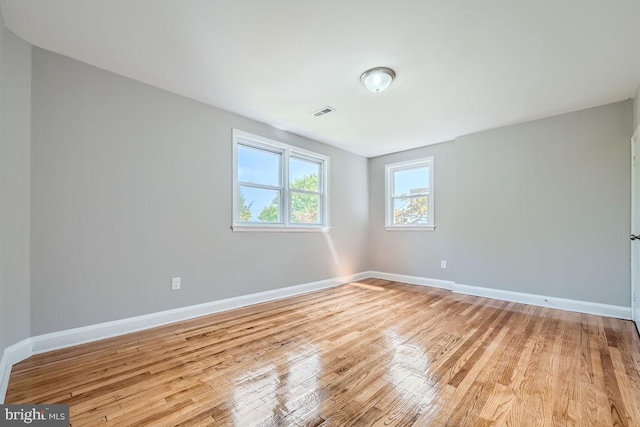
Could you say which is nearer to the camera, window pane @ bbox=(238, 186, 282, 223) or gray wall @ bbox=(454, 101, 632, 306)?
gray wall @ bbox=(454, 101, 632, 306)

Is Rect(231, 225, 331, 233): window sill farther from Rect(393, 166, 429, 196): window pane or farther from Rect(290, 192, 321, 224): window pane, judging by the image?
Rect(393, 166, 429, 196): window pane

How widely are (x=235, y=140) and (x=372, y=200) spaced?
3035 millimetres

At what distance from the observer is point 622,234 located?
9.96 feet

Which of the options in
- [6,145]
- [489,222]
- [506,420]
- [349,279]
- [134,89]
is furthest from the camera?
[349,279]

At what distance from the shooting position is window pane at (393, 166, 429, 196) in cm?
485

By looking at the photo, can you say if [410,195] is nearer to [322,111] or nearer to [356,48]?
[322,111]

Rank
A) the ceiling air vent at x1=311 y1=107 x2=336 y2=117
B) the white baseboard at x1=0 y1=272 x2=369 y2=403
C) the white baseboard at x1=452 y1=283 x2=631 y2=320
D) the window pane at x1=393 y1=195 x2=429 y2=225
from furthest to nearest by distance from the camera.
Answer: the window pane at x1=393 y1=195 x2=429 y2=225 < the ceiling air vent at x1=311 y1=107 x2=336 y2=117 < the white baseboard at x1=452 y1=283 x2=631 y2=320 < the white baseboard at x1=0 y1=272 x2=369 y2=403

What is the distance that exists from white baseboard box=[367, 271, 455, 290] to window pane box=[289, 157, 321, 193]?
2095 millimetres

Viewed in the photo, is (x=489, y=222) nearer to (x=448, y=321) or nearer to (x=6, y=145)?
(x=448, y=321)

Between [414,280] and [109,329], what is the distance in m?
4.27

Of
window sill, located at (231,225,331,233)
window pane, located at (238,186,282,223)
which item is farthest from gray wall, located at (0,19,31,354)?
window pane, located at (238,186,282,223)

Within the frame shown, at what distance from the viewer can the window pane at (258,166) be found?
360cm

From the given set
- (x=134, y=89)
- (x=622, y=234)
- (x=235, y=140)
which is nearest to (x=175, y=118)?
(x=134, y=89)

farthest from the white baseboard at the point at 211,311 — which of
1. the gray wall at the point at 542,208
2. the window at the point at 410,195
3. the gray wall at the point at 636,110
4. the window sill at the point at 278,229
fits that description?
the gray wall at the point at 636,110
